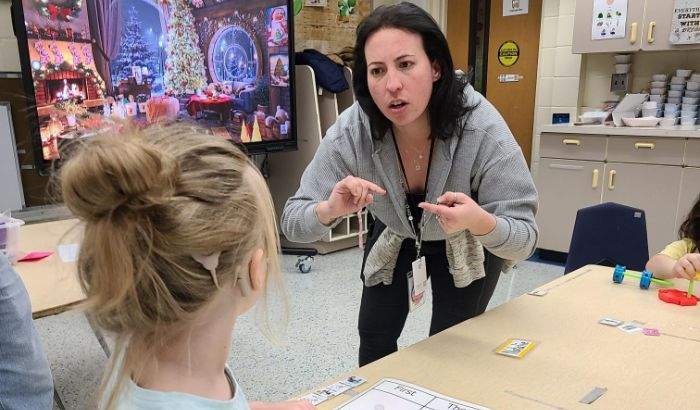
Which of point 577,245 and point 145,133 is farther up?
point 145,133

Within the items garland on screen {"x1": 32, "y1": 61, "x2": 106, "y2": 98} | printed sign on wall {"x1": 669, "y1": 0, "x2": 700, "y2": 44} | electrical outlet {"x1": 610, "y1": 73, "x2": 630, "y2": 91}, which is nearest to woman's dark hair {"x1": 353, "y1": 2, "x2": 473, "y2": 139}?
garland on screen {"x1": 32, "y1": 61, "x2": 106, "y2": 98}

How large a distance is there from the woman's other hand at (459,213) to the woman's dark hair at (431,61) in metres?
0.29

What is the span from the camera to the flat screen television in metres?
2.59

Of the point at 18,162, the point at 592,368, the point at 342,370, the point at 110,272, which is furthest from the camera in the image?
the point at 18,162

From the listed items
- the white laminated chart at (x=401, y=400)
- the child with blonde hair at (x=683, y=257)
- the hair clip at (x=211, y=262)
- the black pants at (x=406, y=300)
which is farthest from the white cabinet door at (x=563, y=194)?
the hair clip at (x=211, y=262)

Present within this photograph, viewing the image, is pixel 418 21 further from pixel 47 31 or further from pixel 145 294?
pixel 47 31

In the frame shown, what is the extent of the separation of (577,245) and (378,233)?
3.19 feet

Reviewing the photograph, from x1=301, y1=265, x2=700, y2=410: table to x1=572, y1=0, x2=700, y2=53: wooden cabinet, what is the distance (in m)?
2.82

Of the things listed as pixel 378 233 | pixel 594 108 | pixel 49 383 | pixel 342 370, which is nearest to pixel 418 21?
pixel 378 233

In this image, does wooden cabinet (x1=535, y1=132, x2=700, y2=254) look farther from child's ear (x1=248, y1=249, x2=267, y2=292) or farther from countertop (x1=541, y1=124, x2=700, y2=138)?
child's ear (x1=248, y1=249, x2=267, y2=292)

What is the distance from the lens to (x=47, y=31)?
256 centimetres

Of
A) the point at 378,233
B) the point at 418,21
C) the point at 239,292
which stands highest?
the point at 418,21

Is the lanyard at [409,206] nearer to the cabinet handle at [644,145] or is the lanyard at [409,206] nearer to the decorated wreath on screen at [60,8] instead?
the decorated wreath on screen at [60,8]

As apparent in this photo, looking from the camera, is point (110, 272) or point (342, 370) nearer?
point (110, 272)
